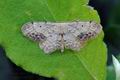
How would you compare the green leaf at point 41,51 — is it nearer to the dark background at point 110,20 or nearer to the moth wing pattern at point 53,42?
the moth wing pattern at point 53,42

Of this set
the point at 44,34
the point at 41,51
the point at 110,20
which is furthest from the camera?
the point at 110,20

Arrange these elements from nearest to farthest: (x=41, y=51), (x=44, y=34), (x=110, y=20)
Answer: (x=41, y=51) < (x=44, y=34) < (x=110, y=20)

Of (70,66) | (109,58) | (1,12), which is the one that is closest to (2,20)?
(1,12)

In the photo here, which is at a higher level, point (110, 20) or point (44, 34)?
point (44, 34)

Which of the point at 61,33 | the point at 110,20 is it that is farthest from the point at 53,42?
the point at 110,20

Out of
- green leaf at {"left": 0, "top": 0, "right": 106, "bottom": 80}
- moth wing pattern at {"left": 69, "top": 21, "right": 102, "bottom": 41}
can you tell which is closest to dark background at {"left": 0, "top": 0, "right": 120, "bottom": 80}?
moth wing pattern at {"left": 69, "top": 21, "right": 102, "bottom": 41}

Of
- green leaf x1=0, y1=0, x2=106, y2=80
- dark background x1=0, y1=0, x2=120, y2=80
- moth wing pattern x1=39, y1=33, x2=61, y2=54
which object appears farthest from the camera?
dark background x1=0, y1=0, x2=120, y2=80

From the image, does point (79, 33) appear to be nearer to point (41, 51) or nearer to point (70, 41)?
point (70, 41)

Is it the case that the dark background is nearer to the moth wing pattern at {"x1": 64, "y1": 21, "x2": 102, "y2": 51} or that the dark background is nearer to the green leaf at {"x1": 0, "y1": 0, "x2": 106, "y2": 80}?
the moth wing pattern at {"x1": 64, "y1": 21, "x2": 102, "y2": 51}
